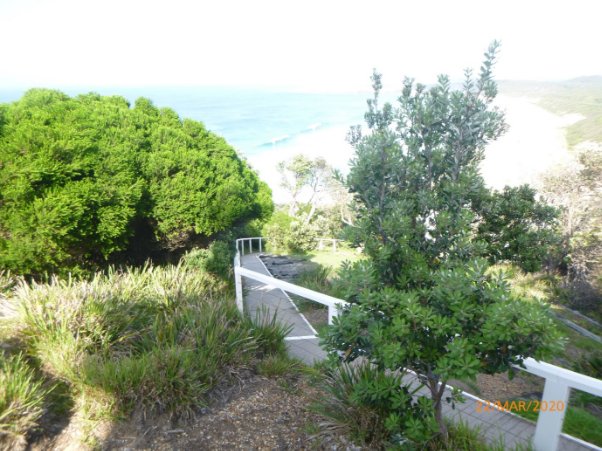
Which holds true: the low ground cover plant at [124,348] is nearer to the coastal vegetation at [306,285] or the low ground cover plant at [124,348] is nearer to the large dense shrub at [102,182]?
the coastal vegetation at [306,285]

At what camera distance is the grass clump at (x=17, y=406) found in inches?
115

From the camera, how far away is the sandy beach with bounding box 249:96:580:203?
2504 cm

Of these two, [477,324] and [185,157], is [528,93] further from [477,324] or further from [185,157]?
[477,324]

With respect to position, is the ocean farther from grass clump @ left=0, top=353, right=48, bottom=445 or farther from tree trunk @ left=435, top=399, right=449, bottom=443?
tree trunk @ left=435, top=399, right=449, bottom=443

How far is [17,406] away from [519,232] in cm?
480

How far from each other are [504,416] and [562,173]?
15.5 meters

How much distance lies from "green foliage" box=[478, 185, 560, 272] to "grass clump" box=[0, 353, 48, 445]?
4296mm

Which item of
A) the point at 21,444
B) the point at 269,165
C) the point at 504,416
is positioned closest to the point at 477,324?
the point at 504,416

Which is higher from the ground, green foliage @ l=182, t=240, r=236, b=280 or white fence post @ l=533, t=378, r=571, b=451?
white fence post @ l=533, t=378, r=571, b=451

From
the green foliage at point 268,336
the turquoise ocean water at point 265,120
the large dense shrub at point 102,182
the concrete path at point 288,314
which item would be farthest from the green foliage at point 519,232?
the turquoise ocean water at point 265,120

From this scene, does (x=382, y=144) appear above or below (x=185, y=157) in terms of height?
above

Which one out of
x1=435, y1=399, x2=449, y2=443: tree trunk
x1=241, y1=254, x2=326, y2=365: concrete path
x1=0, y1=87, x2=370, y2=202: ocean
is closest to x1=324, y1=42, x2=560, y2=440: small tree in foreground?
x1=435, y1=399, x2=449, y2=443: tree trunk

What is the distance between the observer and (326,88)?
13400 cm

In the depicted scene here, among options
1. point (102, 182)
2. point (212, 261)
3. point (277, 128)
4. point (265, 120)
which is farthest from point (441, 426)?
point (265, 120)
